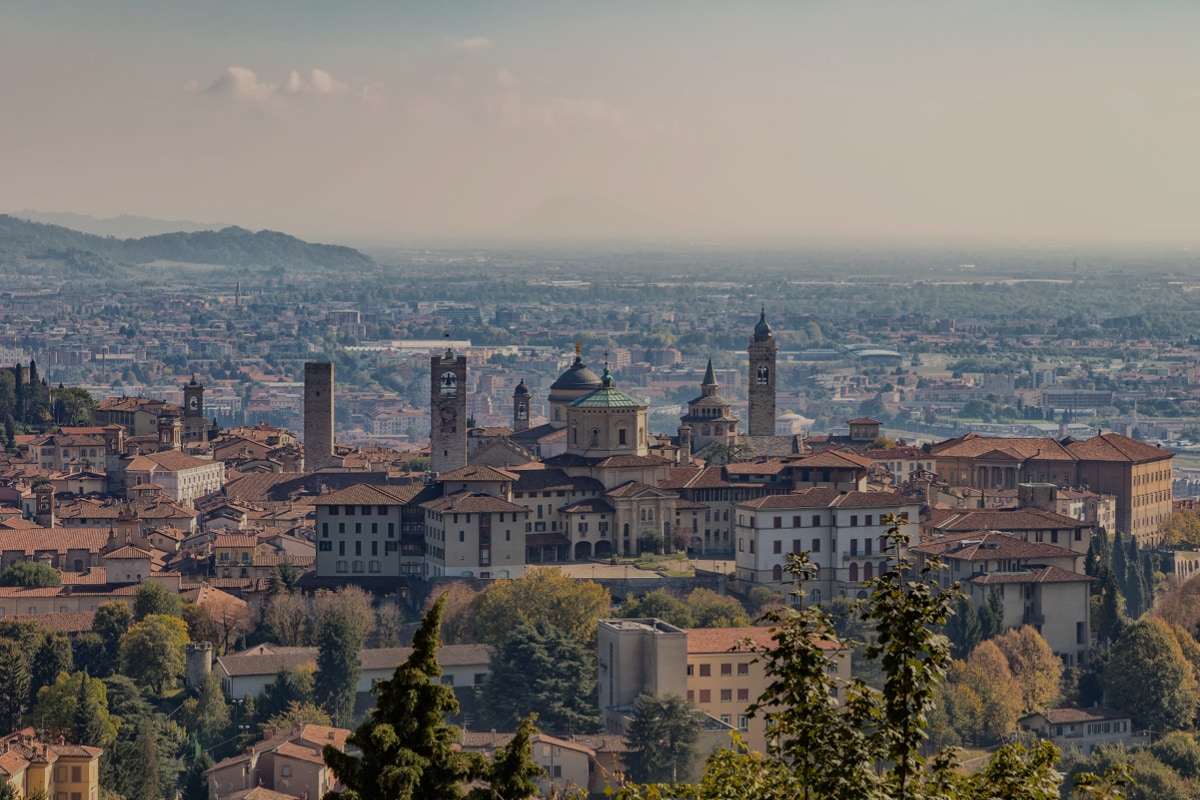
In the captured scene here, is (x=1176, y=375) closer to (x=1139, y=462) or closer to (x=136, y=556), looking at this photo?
(x=1139, y=462)

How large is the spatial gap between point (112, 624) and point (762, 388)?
26728mm

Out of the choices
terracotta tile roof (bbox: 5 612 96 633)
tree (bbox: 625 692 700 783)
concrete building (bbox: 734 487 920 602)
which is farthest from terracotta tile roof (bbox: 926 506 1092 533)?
terracotta tile roof (bbox: 5 612 96 633)

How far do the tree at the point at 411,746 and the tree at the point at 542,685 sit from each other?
25641 mm

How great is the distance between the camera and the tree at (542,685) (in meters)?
39.2

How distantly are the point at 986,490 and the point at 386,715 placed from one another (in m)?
46.9

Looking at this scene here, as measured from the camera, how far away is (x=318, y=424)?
69.7 meters

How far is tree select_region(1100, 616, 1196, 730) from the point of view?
41250 mm

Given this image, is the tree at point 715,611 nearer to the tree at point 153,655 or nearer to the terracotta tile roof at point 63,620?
the tree at point 153,655

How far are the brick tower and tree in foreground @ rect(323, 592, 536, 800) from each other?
5446 cm

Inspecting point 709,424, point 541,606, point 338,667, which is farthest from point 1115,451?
point 338,667

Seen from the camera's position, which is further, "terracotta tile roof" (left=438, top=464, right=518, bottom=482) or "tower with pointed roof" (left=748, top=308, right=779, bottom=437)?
"tower with pointed roof" (left=748, top=308, right=779, bottom=437)

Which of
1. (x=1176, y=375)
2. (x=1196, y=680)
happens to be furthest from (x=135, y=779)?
(x=1176, y=375)

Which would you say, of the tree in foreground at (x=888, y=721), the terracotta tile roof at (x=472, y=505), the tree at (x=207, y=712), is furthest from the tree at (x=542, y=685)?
the tree in foreground at (x=888, y=721)

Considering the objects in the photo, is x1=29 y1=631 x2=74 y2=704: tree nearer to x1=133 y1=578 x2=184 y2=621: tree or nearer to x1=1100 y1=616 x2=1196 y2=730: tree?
x1=133 y1=578 x2=184 y2=621: tree
